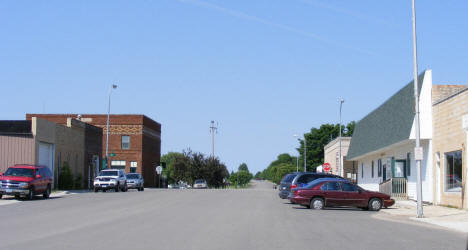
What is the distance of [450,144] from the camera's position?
92.3 ft

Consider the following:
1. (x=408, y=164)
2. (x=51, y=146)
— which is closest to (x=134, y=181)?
(x=51, y=146)

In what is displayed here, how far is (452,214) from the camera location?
2402 cm

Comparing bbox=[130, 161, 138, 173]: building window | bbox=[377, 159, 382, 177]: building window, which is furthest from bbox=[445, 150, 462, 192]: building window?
bbox=[130, 161, 138, 173]: building window

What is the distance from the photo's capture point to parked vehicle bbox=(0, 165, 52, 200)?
105 feet

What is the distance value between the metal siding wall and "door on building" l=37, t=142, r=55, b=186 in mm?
1347

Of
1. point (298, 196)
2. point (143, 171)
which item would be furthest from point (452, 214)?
point (143, 171)

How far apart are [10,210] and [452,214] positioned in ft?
59.2

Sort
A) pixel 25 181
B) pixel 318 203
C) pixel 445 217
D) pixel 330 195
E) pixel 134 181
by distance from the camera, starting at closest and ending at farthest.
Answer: pixel 445 217 < pixel 330 195 < pixel 318 203 < pixel 25 181 < pixel 134 181

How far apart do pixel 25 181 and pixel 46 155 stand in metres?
16.5

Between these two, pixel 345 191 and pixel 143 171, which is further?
pixel 143 171

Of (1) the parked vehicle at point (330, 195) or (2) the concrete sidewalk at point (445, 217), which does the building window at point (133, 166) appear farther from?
(2) the concrete sidewalk at point (445, 217)

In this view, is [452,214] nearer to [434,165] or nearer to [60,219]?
[434,165]

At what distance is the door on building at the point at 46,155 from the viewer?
1846 inches

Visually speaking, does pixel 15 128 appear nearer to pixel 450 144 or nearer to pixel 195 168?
pixel 450 144
